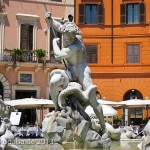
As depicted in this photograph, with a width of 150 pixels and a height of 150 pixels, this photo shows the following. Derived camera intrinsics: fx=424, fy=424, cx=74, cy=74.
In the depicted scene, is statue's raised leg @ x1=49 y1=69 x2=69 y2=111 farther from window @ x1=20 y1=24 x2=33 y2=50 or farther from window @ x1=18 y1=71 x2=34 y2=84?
window @ x1=20 y1=24 x2=33 y2=50

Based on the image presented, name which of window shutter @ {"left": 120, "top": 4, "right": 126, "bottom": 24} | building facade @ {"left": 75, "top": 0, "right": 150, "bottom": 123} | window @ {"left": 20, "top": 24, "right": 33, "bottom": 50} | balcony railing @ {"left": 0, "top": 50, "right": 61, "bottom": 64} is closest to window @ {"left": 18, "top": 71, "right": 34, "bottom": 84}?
balcony railing @ {"left": 0, "top": 50, "right": 61, "bottom": 64}

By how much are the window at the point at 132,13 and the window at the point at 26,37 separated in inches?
276

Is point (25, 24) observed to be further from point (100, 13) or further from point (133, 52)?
point (133, 52)

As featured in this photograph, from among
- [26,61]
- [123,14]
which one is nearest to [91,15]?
[123,14]

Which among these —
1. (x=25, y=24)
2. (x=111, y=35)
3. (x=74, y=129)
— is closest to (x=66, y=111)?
(x=74, y=129)

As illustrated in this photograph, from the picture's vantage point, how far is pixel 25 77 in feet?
94.5

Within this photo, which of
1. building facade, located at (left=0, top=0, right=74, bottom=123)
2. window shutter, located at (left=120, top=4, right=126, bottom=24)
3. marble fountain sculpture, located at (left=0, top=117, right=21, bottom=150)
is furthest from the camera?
window shutter, located at (left=120, top=4, right=126, bottom=24)

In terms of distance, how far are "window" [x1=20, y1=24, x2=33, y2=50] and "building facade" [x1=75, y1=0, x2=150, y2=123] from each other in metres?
4.05

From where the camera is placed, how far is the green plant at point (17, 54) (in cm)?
2744

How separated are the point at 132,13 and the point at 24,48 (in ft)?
28.9

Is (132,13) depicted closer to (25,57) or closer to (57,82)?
(25,57)

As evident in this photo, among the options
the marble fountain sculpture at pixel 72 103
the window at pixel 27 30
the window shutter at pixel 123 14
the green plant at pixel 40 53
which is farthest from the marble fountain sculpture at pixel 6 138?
the window shutter at pixel 123 14

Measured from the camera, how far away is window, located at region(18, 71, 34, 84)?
93.9 feet

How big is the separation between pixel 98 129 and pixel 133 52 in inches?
944
